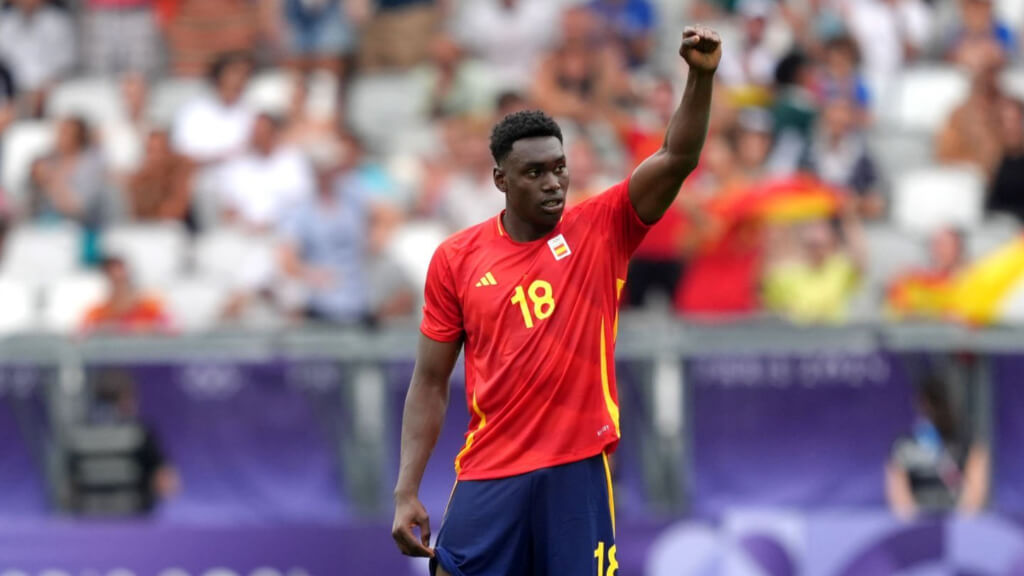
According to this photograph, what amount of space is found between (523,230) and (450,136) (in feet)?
25.7

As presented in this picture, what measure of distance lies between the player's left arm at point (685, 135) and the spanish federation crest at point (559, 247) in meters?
0.26

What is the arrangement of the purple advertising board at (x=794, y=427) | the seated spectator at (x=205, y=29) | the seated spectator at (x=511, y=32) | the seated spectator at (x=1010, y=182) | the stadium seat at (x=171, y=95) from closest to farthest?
the purple advertising board at (x=794, y=427)
the seated spectator at (x=1010, y=182)
the seated spectator at (x=511, y=32)
the stadium seat at (x=171, y=95)
the seated spectator at (x=205, y=29)

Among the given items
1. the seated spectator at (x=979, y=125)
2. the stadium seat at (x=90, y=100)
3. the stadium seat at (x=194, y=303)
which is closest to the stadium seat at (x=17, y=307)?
the stadium seat at (x=194, y=303)

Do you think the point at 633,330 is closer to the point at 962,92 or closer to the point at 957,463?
the point at 957,463

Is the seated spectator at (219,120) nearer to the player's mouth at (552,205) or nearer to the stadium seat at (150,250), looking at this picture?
the stadium seat at (150,250)

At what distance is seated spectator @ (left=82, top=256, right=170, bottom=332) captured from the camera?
12.2 metres

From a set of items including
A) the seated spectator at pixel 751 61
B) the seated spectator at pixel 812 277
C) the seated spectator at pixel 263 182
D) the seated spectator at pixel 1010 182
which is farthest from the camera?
the seated spectator at pixel 751 61

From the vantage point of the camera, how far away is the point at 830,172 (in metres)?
12.5

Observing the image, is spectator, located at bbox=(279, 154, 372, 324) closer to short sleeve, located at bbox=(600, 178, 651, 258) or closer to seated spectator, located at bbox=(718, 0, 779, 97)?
seated spectator, located at bbox=(718, 0, 779, 97)

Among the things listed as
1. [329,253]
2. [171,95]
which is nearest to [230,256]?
[329,253]

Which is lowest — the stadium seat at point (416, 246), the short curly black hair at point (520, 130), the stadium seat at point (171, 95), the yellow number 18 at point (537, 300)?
the stadium seat at point (416, 246)

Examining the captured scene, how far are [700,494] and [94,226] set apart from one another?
5658mm

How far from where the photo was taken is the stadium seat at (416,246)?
1220 cm

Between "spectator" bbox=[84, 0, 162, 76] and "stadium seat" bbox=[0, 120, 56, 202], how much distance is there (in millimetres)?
874
